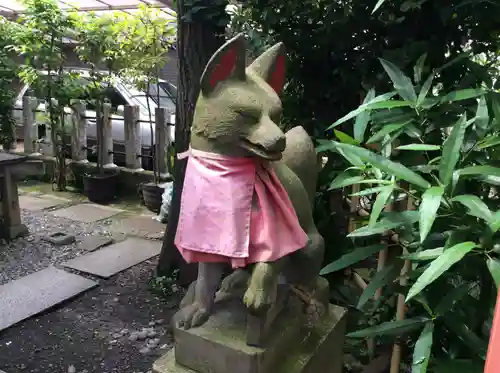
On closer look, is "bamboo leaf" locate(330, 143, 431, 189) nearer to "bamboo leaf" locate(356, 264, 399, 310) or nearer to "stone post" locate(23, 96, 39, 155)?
"bamboo leaf" locate(356, 264, 399, 310)

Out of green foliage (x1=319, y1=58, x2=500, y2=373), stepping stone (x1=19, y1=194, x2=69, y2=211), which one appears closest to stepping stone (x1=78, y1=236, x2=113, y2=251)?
stepping stone (x1=19, y1=194, x2=69, y2=211)

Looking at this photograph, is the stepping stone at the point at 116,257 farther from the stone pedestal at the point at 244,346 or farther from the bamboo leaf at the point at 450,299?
the bamboo leaf at the point at 450,299

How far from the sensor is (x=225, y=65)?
4.24 feet

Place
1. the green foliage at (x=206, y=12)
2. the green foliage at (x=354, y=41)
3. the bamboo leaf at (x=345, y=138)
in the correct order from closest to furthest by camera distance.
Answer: the bamboo leaf at (x=345, y=138) < the green foliage at (x=354, y=41) < the green foliage at (x=206, y=12)

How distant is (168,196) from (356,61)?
267cm

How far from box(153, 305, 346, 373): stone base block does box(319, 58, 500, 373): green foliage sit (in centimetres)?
24

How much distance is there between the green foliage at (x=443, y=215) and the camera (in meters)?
1.15

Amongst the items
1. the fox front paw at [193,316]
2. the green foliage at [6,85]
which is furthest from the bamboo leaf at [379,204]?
the green foliage at [6,85]

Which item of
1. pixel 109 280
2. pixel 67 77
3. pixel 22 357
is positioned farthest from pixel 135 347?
pixel 67 77

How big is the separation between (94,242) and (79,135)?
2.40 metres

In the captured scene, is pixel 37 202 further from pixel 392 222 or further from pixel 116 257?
pixel 392 222

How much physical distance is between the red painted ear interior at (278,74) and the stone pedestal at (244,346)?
0.75m

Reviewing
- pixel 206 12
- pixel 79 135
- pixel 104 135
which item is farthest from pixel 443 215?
pixel 79 135

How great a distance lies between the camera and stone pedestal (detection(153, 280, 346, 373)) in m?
1.37
